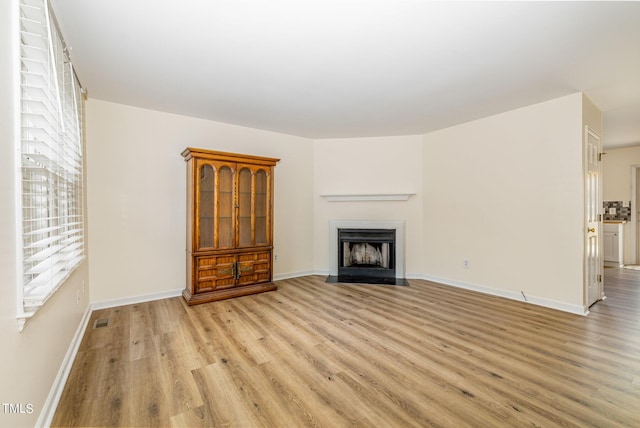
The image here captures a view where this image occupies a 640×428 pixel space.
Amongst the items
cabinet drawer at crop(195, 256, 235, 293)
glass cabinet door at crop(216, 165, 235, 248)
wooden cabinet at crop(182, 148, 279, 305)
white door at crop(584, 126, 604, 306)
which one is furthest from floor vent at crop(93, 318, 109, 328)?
white door at crop(584, 126, 604, 306)

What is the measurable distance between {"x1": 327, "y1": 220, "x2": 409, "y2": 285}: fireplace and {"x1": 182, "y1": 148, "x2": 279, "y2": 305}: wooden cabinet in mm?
1320

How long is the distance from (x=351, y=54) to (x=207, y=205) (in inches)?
98.4

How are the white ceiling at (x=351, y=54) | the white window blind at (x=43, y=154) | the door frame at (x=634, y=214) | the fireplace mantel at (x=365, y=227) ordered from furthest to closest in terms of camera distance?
1. the door frame at (x=634, y=214)
2. the fireplace mantel at (x=365, y=227)
3. the white ceiling at (x=351, y=54)
4. the white window blind at (x=43, y=154)

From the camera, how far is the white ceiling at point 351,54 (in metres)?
1.82

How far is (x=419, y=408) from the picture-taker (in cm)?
167

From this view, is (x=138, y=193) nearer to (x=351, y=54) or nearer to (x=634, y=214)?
(x=351, y=54)

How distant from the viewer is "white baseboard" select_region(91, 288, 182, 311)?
329cm

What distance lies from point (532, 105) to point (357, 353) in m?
3.58

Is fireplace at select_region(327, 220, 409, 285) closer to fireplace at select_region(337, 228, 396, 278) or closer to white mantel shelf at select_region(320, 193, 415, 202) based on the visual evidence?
fireplace at select_region(337, 228, 396, 278)

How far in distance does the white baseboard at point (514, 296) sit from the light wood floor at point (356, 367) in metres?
0.12

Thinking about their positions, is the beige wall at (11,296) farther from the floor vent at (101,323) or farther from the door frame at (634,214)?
the door frame at (634,214)

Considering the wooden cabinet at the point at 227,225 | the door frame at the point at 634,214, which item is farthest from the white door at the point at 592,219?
the wooden cabinet at the point at 227,225

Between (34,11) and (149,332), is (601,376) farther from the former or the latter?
(34,11)

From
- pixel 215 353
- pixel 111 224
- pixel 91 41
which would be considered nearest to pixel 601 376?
pixel 215 353
